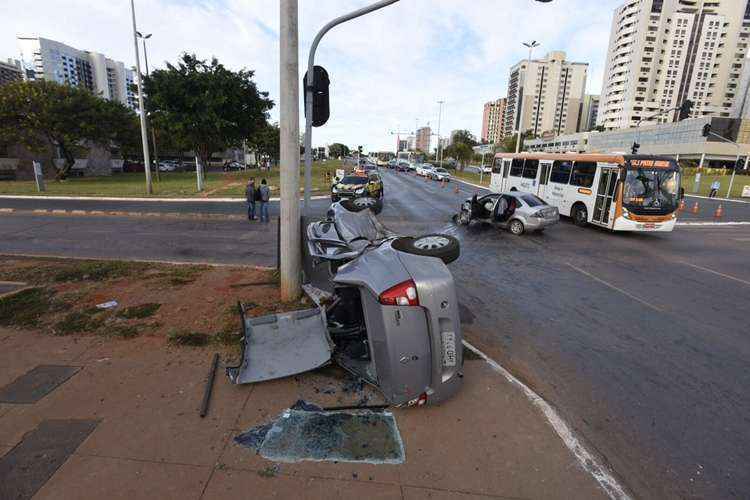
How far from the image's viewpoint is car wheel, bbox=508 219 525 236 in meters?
13.6

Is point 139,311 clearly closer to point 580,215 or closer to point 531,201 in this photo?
point 531,201

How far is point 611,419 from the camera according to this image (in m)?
3.80

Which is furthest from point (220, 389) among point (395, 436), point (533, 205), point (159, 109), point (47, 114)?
point (47, 114)

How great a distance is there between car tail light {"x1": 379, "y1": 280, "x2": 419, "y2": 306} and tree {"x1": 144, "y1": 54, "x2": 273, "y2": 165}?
31.4 metres

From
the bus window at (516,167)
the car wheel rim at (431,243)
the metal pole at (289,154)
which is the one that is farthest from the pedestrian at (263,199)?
the bus window at (516,167)

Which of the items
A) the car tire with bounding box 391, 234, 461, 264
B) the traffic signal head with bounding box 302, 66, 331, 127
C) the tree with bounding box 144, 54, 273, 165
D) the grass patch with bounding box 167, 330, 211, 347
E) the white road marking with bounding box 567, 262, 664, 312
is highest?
the tree with bounding box 144, 54, 273, 165

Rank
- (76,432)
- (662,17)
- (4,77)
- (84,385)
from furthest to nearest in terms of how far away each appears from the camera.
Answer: (662,17) < (4,77) < (84,385) < (76,432)

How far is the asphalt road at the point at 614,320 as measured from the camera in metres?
3.47

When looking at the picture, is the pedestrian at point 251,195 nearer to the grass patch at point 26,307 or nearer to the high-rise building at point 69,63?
the grass patch at point 26,307

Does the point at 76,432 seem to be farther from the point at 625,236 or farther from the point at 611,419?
the point at 625,236

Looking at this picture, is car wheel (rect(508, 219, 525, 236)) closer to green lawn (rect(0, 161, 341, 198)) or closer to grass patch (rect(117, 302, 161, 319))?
grass patch (rect(117, 302, 161, 319))

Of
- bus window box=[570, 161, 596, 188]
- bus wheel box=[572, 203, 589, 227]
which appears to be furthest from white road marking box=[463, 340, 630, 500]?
bus window box=[570, 161, 596, 188]

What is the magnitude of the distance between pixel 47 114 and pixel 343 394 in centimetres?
3943

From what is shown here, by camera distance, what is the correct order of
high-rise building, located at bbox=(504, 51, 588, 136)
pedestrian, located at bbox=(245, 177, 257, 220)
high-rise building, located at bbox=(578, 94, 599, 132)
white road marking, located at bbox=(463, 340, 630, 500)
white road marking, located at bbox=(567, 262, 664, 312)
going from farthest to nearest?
high-rise building, located at bbox=(578, 94, 599, 132)
high-rise building, located at bbox=(504, 51, 588, 136)
pedestrian, located at bbox=(245, 177, 257, 220)
white road marking, located at bbox=(567, 262, 664, 312)
white road marking, located at bbox=(463, 340, 630, 500)
